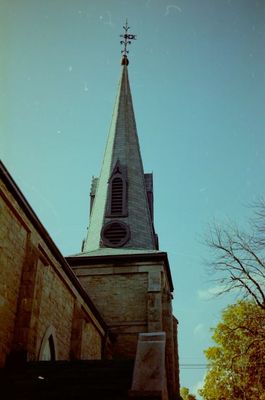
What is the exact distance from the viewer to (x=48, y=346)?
11.5 m

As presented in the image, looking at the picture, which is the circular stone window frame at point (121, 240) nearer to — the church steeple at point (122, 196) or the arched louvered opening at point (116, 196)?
the church steeple at point (122, 196)

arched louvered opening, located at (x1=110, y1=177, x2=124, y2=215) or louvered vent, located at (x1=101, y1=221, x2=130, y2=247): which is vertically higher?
arched louvered opening, located at (x1=110, y1=177, x2=124, y2=215)

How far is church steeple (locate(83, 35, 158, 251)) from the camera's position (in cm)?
2048

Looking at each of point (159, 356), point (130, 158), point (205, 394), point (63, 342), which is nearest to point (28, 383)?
point (159, 356)

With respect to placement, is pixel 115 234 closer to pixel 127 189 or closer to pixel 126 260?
pixel 126 260

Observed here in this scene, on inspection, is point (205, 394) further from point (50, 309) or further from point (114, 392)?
point (114, 392)

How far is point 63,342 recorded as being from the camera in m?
12.5

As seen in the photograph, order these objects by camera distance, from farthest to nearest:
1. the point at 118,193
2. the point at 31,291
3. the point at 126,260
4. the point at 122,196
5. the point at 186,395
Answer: the point at 186,395 < the point at 118,193 < the point at 122,196 < the point at 126,260 < the point at 31,291

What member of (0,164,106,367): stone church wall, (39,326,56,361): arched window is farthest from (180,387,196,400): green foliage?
(39,326,56,361): arched window

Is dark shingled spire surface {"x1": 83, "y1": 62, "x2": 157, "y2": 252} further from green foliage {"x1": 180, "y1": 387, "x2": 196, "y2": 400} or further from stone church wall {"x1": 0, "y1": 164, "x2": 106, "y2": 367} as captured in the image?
green foliage {"x1": 180, "y1": 387, "x2": 196, "y2": 400}

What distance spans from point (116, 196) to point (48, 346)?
11.4 m

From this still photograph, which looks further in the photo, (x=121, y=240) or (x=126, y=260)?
(x=121, y=240)

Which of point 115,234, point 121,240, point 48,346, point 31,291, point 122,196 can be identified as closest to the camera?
point 31,291

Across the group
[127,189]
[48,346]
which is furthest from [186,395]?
[48,346]
